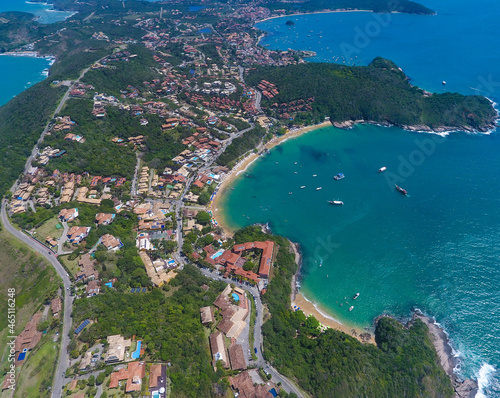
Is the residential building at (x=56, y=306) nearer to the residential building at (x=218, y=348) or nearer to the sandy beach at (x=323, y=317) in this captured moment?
the residential building at (x=218, y=348)

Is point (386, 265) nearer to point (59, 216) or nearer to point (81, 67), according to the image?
point (59, 216)

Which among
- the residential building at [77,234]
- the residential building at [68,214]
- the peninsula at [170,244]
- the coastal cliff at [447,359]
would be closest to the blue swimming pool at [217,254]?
the peninsula at [170,244]

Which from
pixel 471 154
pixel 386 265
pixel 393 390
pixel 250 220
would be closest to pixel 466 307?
pixel 386 265

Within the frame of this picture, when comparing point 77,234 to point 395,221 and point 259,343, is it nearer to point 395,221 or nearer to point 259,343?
point 259,343

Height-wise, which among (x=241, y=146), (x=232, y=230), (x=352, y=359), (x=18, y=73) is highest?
(x=18, y=73)

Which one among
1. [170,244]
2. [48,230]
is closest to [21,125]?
[48,230]

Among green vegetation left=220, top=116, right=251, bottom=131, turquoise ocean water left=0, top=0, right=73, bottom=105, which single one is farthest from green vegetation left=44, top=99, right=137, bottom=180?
turquoise ocean water left=0, top=0, right=73, bottom=105
